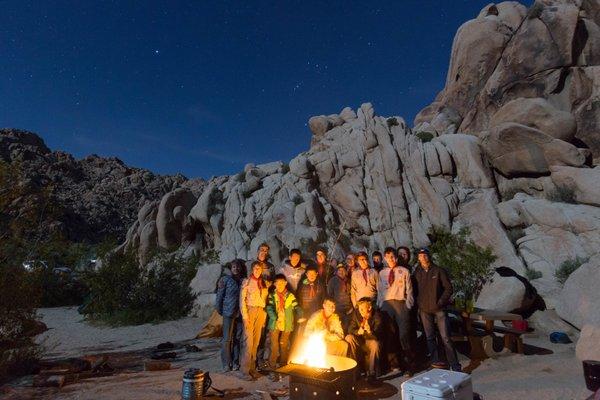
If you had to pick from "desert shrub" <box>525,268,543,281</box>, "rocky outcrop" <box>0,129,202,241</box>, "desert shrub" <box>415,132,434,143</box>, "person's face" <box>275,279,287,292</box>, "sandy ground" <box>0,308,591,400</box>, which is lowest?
"sandy ground" <box>0,308,591,400</box>

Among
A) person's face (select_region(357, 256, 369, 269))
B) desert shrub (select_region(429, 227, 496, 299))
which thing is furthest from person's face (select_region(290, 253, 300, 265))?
desert shrub (select_region(429, 227, 496, 299))

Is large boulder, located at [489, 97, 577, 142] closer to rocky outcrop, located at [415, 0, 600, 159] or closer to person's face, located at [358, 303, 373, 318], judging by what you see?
rocky outcrop, located at [415, 0, 600, 159]

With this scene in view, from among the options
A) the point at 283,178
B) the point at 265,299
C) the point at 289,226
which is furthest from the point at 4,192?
the point at 283,178

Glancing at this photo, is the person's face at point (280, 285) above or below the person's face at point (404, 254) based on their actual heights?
below

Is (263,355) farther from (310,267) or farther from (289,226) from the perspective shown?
(289,226)

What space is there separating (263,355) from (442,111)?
33952mm

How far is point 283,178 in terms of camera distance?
31.9 m

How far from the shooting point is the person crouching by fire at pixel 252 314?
333 inches

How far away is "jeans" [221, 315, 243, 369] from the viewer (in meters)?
9.01

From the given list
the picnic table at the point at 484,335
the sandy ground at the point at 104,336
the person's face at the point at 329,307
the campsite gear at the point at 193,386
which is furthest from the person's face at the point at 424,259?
the sandy ground at the point at 104,336

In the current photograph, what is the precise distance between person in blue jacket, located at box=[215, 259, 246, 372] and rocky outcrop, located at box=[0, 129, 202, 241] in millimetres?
62237

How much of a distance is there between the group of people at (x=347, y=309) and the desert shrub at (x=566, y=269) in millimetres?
10960

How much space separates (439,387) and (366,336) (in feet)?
11.9

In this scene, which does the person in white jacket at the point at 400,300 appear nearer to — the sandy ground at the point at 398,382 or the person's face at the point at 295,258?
the sandy ground at the point at 398,382
